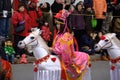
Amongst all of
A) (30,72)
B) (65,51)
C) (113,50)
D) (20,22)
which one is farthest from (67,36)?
(20,22)

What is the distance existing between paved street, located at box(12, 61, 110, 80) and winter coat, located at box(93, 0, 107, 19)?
1.93 meters

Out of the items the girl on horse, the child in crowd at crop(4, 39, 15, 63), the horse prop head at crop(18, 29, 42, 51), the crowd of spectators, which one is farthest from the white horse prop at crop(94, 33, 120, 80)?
the child in crowd at crop(4, 39, 15, 63)

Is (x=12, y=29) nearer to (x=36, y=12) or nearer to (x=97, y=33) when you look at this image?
(x=36, y=12)

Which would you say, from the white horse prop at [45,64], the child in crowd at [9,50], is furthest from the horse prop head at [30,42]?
the child in crowd at [9,50]

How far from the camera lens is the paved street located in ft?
35.2

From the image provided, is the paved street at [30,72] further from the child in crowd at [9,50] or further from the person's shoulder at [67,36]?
the person's shoulder at [67,36]

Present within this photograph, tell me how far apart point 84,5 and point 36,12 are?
183cm

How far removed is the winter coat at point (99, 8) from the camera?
13.3 meters

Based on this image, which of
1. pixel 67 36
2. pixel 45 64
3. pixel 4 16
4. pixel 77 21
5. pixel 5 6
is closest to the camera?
pixel 45 64

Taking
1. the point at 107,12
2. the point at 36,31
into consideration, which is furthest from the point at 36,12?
the point at 36,31

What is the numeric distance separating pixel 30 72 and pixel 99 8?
12.0 ft

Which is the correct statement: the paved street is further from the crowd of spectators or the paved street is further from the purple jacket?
the purple jacket

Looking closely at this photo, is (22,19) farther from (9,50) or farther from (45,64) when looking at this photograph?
(45,64)

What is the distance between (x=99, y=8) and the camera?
43.7 ft
